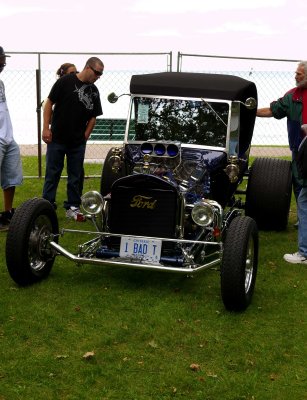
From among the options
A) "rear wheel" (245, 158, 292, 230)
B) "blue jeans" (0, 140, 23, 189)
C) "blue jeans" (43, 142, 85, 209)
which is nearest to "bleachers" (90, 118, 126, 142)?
"blue jeans" (43, 142, 85, 209)

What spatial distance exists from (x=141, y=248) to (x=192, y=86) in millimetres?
2261

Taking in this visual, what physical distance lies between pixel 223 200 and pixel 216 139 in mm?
670

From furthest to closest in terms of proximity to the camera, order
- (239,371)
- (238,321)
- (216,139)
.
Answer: (216,139)
(238,321)
(239,371)

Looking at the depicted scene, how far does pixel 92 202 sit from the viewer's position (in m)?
6.22

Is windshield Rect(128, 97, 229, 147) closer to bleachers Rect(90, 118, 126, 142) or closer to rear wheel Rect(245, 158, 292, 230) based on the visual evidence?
rear wheel Rect(245, 158, 292, 230)

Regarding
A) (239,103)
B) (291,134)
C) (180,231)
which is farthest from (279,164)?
(180,231)

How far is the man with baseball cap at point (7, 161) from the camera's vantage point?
316 inches

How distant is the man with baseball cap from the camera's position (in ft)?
26.3

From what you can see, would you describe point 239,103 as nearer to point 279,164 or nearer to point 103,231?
point 279,164

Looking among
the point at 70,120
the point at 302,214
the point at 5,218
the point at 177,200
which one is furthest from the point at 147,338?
the point at 70,120

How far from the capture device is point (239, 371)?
4637 mm

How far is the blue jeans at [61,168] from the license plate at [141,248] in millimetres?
2910

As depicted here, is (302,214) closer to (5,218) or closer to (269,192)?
(269,192)

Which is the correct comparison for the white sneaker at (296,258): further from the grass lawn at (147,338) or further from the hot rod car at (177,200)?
the hot rod car at (177,200)
